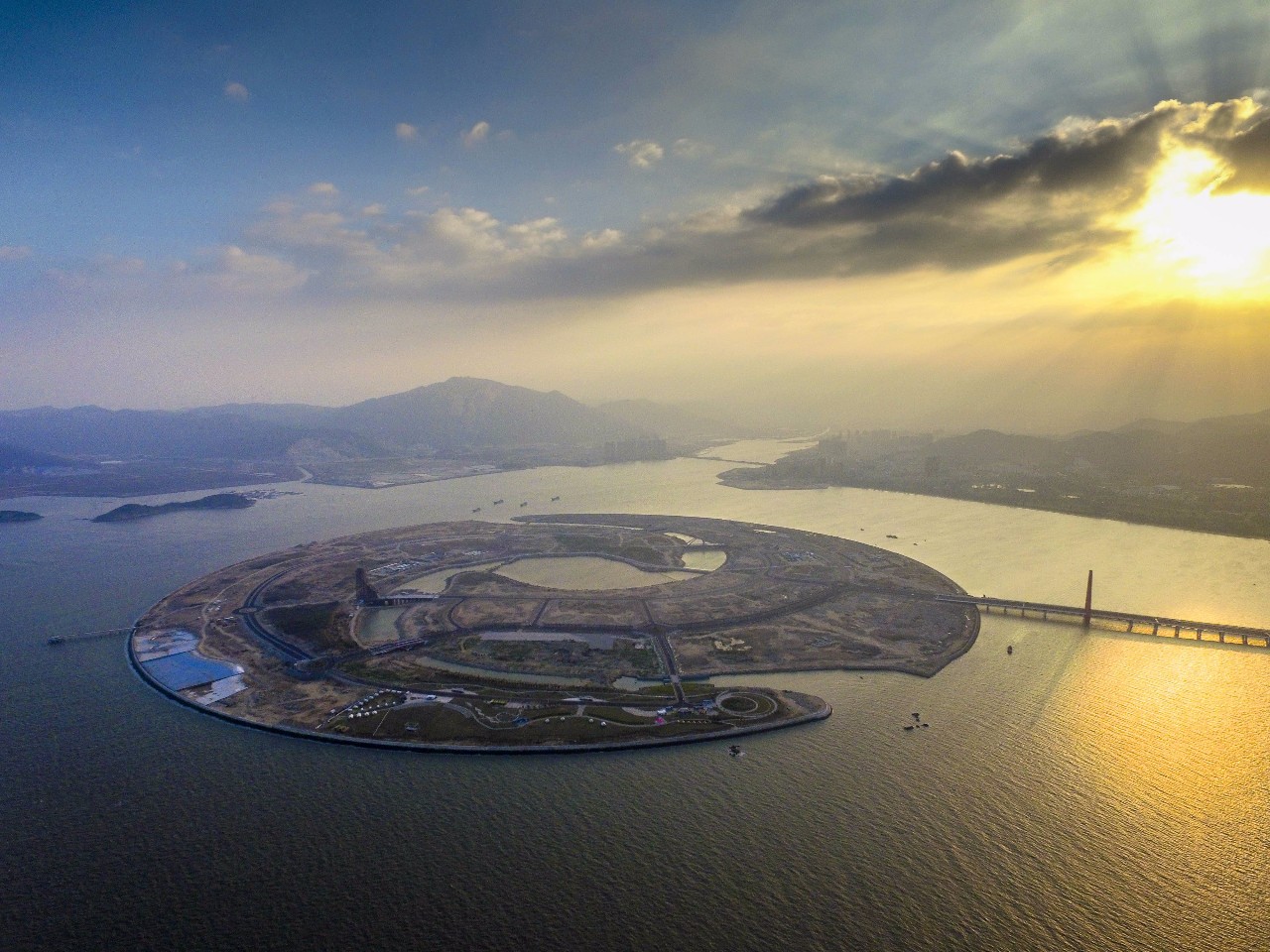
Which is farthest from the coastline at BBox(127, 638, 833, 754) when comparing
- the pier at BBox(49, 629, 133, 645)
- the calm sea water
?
the pier at BBox(49, 629, 133, 645)

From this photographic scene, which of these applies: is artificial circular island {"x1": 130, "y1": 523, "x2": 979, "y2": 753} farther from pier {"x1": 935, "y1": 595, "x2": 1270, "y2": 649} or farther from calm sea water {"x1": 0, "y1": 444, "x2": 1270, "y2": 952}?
pier {"x1": 935, "y1": 595, "x2": 1270, "y2": 649}

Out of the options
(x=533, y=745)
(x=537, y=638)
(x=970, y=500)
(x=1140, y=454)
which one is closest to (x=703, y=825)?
(x=533, y=745)

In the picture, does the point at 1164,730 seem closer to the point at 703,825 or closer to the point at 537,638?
the point at 703,825

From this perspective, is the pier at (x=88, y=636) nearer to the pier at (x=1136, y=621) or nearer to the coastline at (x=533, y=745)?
the coastline at (x=533, y=745)

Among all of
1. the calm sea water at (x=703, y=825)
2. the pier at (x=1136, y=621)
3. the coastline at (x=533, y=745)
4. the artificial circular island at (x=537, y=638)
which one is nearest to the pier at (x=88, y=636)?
the artificial circular island at (x=537, y=638)

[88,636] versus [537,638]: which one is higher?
[537,638]

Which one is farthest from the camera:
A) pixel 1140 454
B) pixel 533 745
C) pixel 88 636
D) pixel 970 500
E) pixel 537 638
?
pixel 1140 454

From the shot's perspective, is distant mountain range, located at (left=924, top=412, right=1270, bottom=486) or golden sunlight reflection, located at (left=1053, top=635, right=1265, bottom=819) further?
distant mountain range, located at (left=924, top=412, right=1270, bottom=486)
